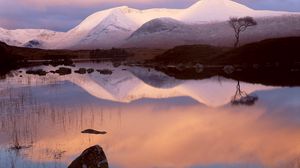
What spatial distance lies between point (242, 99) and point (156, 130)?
17.1m

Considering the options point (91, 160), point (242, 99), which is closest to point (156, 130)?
point (91, 160)

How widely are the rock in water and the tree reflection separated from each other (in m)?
24.2

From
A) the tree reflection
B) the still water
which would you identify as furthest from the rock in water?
the tree reflection

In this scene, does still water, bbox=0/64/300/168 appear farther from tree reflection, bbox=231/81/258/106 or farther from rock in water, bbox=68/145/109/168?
rock in water, bbox=68/145/109/168

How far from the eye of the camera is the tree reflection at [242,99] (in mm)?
39131

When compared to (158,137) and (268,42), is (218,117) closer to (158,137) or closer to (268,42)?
(158,137)

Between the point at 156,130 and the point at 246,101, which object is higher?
the point at 156,130

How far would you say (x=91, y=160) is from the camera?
50.8 feet

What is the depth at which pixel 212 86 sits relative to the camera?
55875 mm

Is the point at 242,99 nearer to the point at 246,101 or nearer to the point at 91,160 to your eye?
the point at 246,101

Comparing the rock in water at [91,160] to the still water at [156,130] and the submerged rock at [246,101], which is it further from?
the submerged rock at [246,101]

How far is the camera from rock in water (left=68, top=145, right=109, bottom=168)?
15323 mm

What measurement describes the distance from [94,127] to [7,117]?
6.95 m

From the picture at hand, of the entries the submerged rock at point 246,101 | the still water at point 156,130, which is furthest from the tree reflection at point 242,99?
the still water at point 156,130
